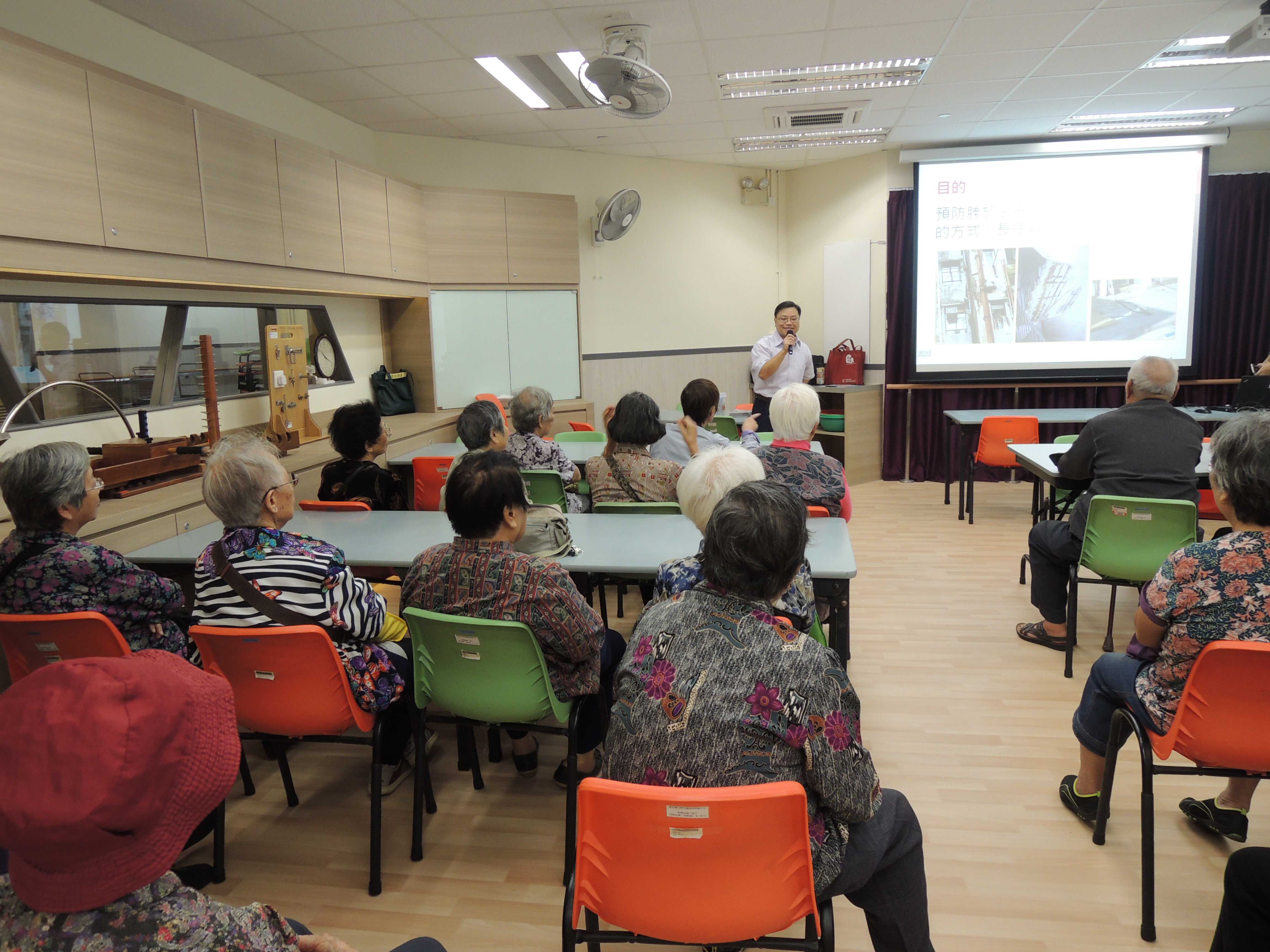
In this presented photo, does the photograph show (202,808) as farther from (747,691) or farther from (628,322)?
(628,322)

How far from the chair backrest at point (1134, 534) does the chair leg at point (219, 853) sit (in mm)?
3071

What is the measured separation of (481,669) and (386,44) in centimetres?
361

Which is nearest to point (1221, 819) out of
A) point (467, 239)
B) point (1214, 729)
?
point (1214, 729)

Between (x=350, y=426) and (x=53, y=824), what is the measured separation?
2.81 m

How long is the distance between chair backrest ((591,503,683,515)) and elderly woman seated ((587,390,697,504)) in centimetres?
11

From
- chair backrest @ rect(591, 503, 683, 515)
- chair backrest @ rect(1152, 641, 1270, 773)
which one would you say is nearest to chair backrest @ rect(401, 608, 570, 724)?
chair backrest @ rect(591, 503, 683, 515)

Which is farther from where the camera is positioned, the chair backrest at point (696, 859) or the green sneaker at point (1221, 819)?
Answer: the green sneaker at point (1221, 819)

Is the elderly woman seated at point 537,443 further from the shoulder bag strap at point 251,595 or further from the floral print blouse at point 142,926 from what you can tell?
the floral print blouse at point 142,926

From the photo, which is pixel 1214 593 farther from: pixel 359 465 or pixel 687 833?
pixel 359 465

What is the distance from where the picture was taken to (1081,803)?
2.25 meters

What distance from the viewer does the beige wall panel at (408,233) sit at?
5504 millimetres

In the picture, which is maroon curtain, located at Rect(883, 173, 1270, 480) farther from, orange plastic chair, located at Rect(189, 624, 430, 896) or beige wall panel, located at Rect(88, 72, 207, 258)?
orange plastic chair, located at Rect(189, 624, 430, 896)

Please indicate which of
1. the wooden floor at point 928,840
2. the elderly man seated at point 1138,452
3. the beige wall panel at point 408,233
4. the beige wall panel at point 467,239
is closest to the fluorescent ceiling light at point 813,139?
the beige wall panel at point 467,239

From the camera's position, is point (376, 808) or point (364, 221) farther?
point (364, 221)
